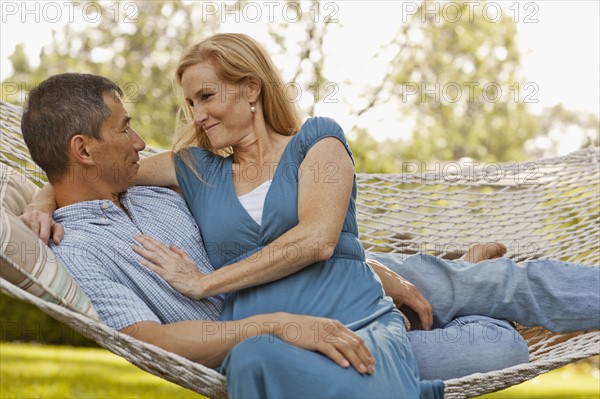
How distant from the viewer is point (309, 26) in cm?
792

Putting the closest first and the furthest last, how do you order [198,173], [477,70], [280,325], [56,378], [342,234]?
[280,325] < [342,234] < [198,173] < [56,378] < [477,70]

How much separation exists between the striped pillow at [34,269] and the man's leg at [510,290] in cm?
99

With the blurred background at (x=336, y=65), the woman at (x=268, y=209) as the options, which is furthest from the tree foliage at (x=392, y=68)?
the woman at (x=268, y=209)

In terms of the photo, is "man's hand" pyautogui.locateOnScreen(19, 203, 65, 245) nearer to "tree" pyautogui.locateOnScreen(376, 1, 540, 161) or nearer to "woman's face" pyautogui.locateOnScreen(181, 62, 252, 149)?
"woman's face" pyautogui.locateOnScreen(181, 62, 252, 149)

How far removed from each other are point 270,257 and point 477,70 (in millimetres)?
11741

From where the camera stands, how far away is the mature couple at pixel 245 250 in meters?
1.81

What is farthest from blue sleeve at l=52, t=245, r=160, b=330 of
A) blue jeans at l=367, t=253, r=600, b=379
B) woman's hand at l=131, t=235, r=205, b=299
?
blue jeans at l=367, t=253, r=600, b=379

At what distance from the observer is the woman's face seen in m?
2.12

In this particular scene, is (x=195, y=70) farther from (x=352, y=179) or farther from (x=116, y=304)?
(x=116, y=304)

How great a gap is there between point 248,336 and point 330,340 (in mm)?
197

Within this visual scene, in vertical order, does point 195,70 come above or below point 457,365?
above

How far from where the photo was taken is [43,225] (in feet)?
6.35

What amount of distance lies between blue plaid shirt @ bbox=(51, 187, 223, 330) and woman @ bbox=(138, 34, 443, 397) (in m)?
0.04

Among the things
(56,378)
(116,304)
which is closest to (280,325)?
(116,304)
